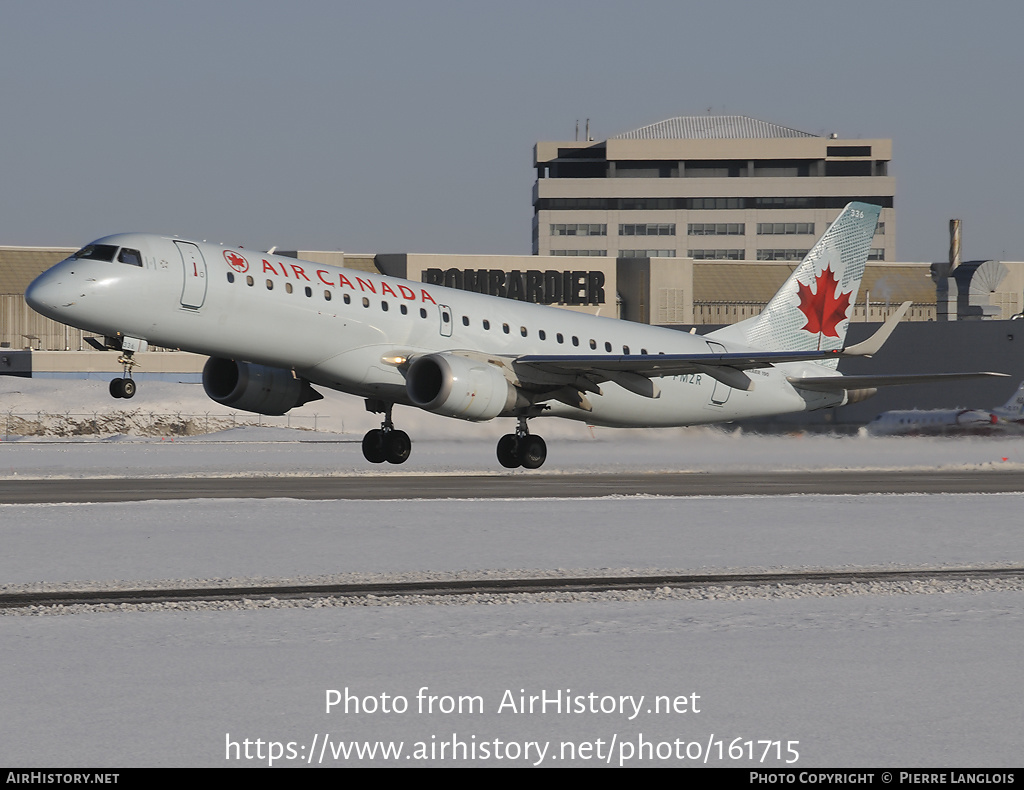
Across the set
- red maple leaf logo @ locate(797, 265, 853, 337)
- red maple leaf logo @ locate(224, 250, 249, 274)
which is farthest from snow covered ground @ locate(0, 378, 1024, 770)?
red maple leaf logo @ locate(797, 265, 853, 337)

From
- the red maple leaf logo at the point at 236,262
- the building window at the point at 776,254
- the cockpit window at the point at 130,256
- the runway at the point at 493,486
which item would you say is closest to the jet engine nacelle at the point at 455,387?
the runway at the point at 493,486

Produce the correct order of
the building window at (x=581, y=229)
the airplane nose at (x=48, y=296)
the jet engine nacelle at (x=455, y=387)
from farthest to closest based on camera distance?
the building window at (x=581, y=229)
the jet engine nacelle at (x=455, y=387)
the airplane nose at (x=48, y=296)

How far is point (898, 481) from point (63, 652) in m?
25.6

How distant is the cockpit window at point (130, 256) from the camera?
27.5m


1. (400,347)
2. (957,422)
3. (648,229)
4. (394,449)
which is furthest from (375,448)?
(648,229)

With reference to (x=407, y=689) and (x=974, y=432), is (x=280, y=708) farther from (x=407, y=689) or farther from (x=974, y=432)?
(x=974, y=432)

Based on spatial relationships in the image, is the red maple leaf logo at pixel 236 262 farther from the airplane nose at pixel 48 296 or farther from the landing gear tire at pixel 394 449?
the landing gear tire at pixel 394 449

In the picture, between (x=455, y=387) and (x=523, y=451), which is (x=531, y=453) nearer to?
(x=523, y=451)

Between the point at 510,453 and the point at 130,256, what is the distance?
11998 millimetres

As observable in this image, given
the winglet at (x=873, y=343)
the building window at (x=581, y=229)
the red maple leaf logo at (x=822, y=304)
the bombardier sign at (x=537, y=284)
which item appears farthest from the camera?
the building window at (x=581, y=229)

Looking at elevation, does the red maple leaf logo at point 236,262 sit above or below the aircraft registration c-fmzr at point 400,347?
above

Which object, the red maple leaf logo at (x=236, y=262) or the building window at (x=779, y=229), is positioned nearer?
the red maple leaf logo at (x=236, y=262)

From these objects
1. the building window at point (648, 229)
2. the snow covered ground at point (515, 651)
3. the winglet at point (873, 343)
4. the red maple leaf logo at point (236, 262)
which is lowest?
the snow covered ground at point (515, 651)

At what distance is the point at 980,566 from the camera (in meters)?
15.0
